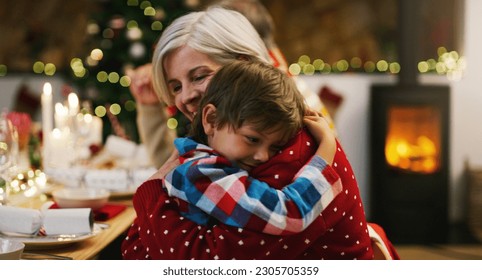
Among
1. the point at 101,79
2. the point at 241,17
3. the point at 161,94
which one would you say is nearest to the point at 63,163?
the point at 161,94

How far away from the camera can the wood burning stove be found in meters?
4.17

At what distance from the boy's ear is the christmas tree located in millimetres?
3307

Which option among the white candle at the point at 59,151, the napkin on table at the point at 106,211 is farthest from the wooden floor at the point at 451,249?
the napkin on table at the point at 106,211

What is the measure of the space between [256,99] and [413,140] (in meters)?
3.41

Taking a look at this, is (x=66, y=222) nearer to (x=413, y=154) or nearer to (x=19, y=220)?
(x=19, y=220)

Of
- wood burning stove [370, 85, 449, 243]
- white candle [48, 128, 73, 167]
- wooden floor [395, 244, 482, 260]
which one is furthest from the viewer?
wood burning stove [370, 85, 449, 243]

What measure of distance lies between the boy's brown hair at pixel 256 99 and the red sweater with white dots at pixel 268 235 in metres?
0.05

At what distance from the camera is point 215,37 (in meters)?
1.38

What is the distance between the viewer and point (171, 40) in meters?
1.41

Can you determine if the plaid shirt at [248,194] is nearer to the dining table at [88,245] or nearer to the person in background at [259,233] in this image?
the person in background at [259,233]

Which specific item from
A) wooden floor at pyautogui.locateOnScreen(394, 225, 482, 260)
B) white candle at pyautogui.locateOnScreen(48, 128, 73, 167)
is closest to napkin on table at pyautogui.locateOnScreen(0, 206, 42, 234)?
white candle at pyautogui.locateOnScreen(48, 128, 73, 167)

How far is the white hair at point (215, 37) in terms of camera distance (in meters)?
1.38

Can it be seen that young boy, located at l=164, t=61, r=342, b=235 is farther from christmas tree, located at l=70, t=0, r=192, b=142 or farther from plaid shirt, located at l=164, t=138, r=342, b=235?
christmas tree, located at l=70, t=0, r=192, b=142

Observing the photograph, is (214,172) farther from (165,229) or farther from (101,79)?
(101,79)
